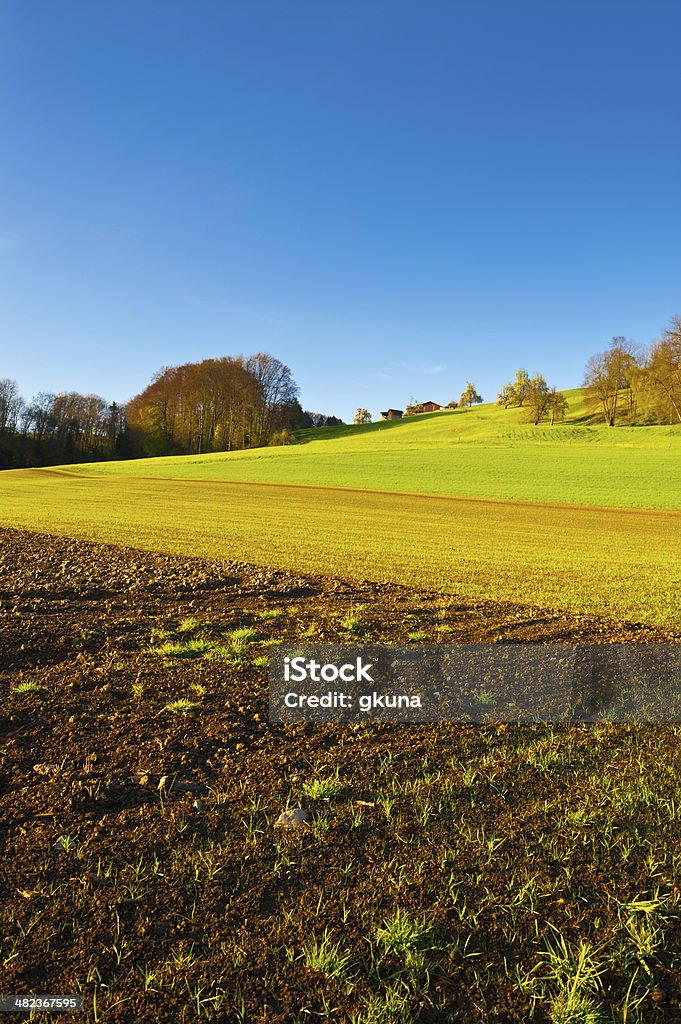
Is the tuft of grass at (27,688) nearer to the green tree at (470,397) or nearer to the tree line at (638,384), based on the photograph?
the tree line at (638,384)

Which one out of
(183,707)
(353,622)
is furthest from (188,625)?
(183,707)

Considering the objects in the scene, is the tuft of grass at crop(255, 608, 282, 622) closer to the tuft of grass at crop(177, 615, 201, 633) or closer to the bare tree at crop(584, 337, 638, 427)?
the tuft of grass at crop(177, 615, 201, 633)

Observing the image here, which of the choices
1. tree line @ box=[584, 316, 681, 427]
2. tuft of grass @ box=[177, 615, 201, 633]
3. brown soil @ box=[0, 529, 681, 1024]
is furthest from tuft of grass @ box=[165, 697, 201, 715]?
tree line @ box=[584, 316, 681, 427]

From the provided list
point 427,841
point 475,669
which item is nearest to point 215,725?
point 427,841

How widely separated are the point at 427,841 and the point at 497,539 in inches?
606

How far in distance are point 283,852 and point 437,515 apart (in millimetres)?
22112

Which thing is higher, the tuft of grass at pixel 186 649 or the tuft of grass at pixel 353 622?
the tuft of grass at pixel 186 649

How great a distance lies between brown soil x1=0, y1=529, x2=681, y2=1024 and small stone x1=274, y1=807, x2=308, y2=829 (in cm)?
7

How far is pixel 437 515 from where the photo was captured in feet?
81.6

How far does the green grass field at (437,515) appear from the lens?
12094 mm

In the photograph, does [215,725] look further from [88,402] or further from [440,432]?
[88,402]

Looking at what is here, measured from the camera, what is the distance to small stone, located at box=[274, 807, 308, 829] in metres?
3.54

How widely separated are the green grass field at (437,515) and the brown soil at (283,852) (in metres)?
5.71

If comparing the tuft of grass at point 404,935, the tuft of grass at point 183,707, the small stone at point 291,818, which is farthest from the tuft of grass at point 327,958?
the tuft of grass at point 183,707
